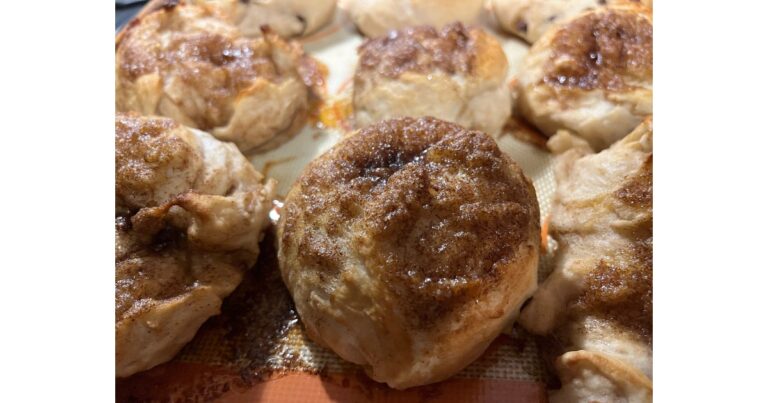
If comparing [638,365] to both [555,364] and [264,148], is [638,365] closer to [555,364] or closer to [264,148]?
[555,364]

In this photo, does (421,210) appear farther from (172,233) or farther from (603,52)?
(603,52)

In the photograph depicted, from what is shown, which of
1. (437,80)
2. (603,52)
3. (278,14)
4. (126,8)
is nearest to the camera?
(437,80)

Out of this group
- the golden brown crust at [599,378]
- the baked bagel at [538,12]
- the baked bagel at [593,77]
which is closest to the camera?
the golden brown crust at [599,378]

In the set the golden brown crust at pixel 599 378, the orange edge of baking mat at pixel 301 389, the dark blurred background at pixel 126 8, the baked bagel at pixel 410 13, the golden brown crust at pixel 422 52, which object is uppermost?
the golden brown crust at pixel 422 52

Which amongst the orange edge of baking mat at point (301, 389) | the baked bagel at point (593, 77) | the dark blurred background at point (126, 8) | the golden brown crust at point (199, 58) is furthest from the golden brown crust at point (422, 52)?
the dark blurred background at point (126, 8)

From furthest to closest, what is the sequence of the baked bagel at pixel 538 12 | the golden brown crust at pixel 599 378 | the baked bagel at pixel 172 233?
the baked bagel at pixel 538 12 → the baked bagel at pixel 172 233 → the golden brown crust at pixel 599 378

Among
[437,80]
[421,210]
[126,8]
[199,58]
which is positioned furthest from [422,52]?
[126,8]

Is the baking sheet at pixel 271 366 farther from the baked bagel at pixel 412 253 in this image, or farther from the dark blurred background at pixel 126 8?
the dark blurred background at pixel 126 8
